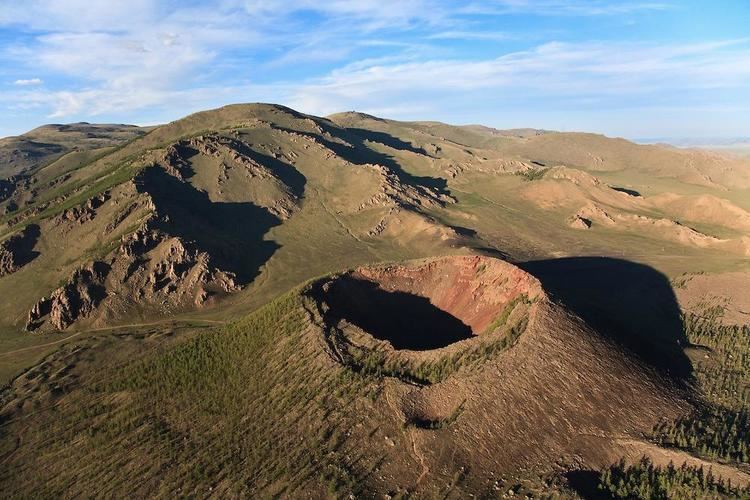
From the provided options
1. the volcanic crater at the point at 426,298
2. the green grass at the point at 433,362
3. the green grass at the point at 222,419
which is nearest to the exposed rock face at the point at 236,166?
the volcanic crater at the point at 426,298

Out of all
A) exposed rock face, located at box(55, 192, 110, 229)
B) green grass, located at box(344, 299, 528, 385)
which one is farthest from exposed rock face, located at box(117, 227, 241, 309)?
green grass, located at box(344, 299, 528, 385)

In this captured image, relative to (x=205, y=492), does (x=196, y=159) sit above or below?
above

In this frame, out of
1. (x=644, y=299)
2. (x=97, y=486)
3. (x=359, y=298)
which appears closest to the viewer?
(x=97, y=486)

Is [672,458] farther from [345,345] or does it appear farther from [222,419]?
[222,419]

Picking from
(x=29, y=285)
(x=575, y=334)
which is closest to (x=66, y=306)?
(x=29, y=285)

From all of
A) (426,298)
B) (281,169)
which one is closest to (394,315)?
(426,298)

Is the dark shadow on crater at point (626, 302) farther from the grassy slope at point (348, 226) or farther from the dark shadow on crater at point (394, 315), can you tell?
the dark shadow on crater at point (394, 315)

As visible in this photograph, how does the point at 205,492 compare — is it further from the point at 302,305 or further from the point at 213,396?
the point at 302,305
